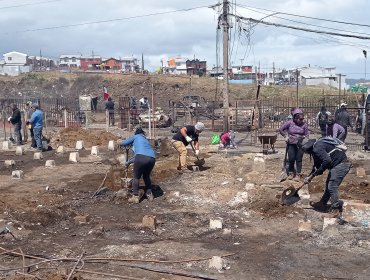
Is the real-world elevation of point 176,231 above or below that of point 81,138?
below

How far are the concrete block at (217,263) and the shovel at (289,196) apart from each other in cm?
344

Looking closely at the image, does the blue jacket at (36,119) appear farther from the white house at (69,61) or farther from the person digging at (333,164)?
the white house at (69,61)

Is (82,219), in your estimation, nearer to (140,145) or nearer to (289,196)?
(140,145)

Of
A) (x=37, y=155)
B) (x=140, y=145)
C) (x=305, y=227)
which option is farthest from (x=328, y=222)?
(x=37, y=155)

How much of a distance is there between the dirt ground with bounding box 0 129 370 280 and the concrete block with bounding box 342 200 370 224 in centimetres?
43

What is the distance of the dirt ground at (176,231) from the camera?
6609 mm

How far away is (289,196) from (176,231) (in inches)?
101

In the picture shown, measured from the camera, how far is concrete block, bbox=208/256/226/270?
6.59 m

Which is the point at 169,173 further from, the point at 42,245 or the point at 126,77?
the point at 126,77

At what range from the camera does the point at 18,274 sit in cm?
618

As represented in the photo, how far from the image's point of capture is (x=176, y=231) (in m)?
8.60

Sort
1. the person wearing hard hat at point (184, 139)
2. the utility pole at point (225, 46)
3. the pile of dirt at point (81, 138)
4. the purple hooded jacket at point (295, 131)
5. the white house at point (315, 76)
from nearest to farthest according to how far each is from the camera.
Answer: the purple hooded jacket at point (295, 131) < the person wearing hard hat at point (184, 139) < the pile of dirt at point (81, 138) < the utility pole at point (225, 46) < the white house at point (315, 76)

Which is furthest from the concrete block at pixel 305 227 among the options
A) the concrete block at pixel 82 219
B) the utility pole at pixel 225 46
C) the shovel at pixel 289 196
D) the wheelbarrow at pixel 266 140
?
the utility pole at pixel 225 46

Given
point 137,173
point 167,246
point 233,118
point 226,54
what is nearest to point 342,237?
point 167,246
